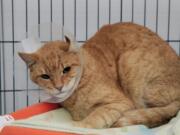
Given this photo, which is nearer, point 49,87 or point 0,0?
point 49,87

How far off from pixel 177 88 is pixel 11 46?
100cm

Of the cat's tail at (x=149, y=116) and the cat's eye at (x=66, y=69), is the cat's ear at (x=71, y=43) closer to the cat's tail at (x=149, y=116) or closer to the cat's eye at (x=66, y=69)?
the cat's eye at (x=66, y=69)

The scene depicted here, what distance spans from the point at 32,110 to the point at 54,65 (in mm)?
221

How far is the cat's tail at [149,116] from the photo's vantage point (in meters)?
1.51

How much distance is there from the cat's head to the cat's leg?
16 cm

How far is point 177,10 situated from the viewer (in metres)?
2.29

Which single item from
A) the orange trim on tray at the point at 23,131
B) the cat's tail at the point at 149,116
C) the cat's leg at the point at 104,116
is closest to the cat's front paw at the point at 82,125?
the cat's leg at the point at 104,116

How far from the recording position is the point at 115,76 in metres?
1.75

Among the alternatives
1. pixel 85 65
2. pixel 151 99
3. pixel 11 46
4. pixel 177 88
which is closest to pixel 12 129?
pixel 85 65

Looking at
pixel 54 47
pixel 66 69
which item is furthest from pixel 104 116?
pixel 54 47

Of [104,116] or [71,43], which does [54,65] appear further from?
[104,116]

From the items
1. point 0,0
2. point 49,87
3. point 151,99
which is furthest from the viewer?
point 0,0

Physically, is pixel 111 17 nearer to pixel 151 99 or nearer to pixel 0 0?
pixel 0 0

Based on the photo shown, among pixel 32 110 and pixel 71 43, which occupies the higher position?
pixel 71 43
